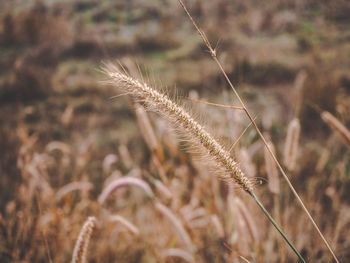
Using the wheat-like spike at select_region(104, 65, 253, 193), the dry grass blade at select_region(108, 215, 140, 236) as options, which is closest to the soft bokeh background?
the wheat-like spike at select_region(104, 65, 253, 193)

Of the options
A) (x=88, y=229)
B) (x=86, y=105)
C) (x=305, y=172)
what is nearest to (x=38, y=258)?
Answer: (x=88, y=229)

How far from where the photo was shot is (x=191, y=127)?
2.95ft

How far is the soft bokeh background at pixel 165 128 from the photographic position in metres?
2.05

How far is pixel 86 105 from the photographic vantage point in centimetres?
736

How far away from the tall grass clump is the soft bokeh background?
6 cm

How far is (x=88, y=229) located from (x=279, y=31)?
1207 cm

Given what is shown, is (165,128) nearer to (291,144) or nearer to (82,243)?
(291,144)

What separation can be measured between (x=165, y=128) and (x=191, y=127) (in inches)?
32.1

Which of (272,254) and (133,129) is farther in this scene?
(133,129)

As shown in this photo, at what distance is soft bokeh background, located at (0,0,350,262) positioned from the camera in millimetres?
2049

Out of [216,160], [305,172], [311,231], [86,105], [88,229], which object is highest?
[216,160]

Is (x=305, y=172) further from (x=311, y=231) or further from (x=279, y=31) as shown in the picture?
(x=279, y=31)

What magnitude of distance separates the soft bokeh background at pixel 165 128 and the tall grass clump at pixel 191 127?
60 mm

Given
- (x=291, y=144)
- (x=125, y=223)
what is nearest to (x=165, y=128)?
(x=125, y=223)
